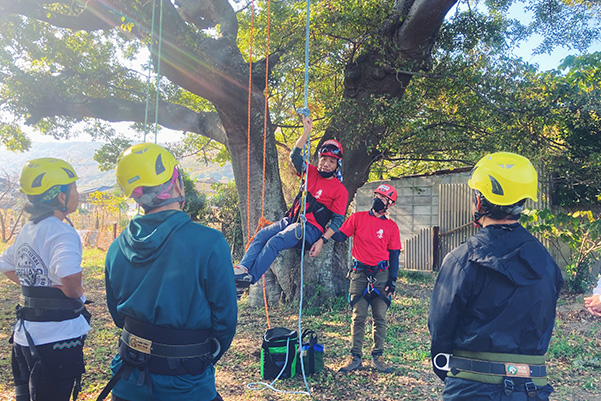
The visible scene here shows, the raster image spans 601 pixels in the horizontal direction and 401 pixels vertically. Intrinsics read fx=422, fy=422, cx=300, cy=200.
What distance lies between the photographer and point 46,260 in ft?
8.71

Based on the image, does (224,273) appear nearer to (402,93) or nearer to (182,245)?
(182,245)

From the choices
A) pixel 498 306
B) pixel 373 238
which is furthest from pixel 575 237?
pixel 498 306

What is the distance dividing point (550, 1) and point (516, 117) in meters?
2.28

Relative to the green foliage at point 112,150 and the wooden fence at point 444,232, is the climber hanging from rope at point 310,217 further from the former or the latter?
the green foliage at point 112,150

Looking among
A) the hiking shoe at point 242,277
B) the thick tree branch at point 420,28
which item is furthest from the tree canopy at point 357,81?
the hiking shoe at point 242,277

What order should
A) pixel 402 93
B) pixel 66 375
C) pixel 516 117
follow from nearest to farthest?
pixel 66 375
pixel 516 117
pixel 402 93

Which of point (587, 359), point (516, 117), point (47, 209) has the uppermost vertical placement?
point (516, 117)

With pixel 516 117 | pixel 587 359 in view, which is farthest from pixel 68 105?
pixel 587 359

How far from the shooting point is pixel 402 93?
769 cm

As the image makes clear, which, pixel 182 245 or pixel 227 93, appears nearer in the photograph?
pixel 182 245

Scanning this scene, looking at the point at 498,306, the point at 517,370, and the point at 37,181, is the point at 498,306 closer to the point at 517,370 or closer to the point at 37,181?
the point at 517,370

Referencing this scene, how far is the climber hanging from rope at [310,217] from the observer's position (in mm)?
4469

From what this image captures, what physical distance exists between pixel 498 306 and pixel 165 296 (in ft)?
5.11

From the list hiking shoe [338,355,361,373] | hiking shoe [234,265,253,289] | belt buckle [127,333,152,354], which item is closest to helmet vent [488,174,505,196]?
belt buckle [127,333,152,354]
